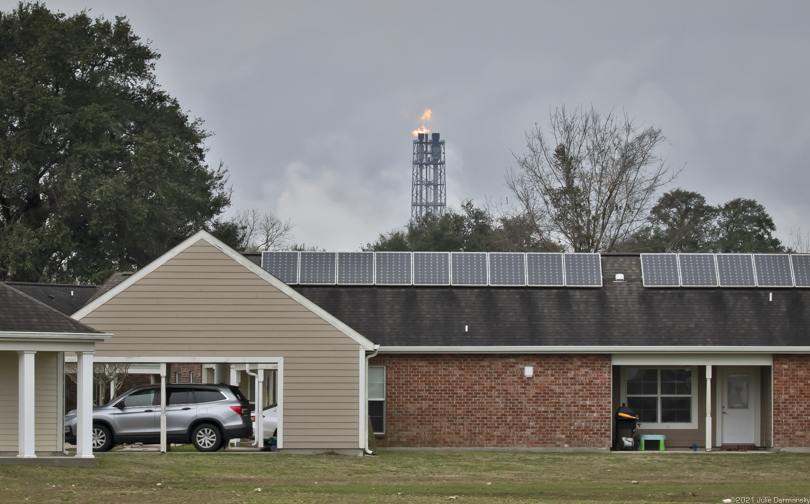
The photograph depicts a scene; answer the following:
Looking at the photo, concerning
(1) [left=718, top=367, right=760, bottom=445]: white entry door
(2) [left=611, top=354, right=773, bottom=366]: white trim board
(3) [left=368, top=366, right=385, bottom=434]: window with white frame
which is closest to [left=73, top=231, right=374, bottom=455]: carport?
(3) [left=368, top=366, right=385, bottom=434]: window with white frame

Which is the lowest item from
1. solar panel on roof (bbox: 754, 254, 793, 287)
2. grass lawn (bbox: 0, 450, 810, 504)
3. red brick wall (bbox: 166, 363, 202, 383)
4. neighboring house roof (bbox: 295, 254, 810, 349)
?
grass lawn (bbox: 0, 450, 810, 504)

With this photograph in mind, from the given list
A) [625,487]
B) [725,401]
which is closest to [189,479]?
[625,487]

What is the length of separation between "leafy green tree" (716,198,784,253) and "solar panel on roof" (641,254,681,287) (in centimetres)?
3229

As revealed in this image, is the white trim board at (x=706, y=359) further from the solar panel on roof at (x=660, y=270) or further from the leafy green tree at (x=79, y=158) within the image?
the leafy green tree at (x=79, y=158)

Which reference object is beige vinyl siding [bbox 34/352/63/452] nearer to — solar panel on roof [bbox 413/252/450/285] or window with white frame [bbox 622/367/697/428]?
solar panel on roof [bbox 413/252/450/285]

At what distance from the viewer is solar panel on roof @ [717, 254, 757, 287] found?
25078 millimetres

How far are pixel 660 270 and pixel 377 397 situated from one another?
7626 millimetres

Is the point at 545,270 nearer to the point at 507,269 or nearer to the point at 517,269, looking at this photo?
the point at 517,269

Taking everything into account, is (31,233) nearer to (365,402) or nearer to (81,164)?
(81,164)

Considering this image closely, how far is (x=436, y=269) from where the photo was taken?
989 inches

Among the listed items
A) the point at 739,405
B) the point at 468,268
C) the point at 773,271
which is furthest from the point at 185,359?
the point at 773,271

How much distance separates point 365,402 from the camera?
21078mm

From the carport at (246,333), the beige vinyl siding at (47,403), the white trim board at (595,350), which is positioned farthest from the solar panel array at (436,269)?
the beige vinyl siding at (47,403)

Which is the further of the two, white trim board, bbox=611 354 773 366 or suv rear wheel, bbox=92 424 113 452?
white trim board, bbox=611 354 773 366
